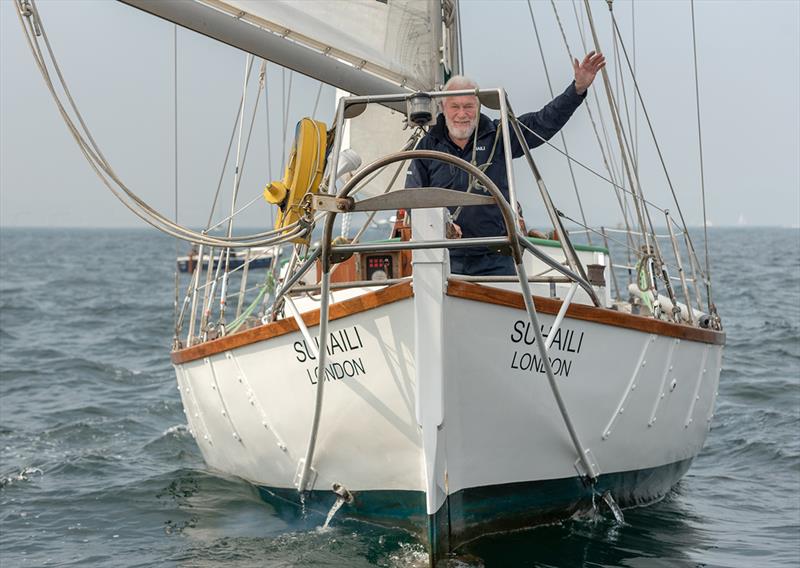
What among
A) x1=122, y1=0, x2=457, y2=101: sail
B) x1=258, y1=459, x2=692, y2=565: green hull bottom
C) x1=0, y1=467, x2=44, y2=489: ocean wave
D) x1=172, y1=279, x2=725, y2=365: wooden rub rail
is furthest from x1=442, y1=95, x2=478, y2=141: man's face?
x1=0, y1=467, x2=44, y2=489: ocean wave

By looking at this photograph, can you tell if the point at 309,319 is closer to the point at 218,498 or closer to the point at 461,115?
the point at 461,115

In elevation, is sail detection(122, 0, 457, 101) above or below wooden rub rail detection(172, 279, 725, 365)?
above

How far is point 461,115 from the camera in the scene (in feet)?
20.7

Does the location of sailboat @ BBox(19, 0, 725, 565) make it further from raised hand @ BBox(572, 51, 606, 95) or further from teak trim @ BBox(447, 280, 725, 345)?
raised hand @ BBox(572, 51, 606, 95)

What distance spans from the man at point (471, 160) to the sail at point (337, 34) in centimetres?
46

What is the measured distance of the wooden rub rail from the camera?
5.63 metres

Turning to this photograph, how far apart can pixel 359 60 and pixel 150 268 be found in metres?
45.0

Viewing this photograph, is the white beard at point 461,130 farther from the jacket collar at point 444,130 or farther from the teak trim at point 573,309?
the teak trim at point 573,309

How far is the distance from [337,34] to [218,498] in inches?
145

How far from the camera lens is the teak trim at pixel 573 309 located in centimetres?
561

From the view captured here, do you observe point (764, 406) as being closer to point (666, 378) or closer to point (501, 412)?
point (666, 378)

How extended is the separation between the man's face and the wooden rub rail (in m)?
1.12

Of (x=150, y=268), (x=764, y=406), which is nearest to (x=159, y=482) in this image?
(x=764, y=406)

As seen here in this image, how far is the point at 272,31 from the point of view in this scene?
609 cm
